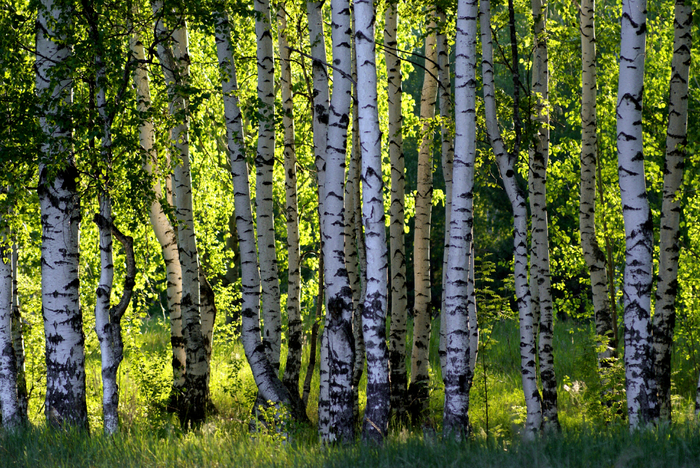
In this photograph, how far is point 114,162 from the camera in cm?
701

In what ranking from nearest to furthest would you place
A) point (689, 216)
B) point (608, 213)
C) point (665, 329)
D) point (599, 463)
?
point (599, 463) < point (665, 329) < point (608, 213) < point (689, 216)

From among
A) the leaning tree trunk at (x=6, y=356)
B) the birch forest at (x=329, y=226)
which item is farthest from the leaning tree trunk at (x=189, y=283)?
the leaning tree trunk at (x=6, y=356)

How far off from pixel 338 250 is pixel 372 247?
0.44m

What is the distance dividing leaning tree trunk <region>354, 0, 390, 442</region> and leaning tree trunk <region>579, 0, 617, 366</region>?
14.3ft

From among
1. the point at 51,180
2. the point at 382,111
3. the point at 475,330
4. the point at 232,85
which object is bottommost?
the point at 475,330

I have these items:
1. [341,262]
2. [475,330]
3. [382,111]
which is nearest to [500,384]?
[475,330]

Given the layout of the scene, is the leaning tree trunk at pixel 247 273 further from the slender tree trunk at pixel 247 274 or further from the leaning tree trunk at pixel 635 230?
the leaning tree trunk at pixel 635 230

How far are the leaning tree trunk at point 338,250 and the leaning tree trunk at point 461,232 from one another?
951mm

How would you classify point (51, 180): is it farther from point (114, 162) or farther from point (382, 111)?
point (382, 111)

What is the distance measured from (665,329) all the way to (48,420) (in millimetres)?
6936

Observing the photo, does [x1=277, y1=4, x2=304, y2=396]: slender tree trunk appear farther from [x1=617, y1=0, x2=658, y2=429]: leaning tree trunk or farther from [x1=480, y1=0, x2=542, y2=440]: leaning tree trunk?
[x1=617, y1=0, x2=658, y2=429]: leaning tree trunk

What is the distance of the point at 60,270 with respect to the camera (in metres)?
6.87

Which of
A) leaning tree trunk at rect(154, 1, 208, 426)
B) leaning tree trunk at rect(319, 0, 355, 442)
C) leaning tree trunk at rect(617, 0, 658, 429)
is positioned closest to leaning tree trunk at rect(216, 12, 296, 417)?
leaning tree trunk at rect(154, 1, 208, 426)

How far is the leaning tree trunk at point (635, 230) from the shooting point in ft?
17.5
